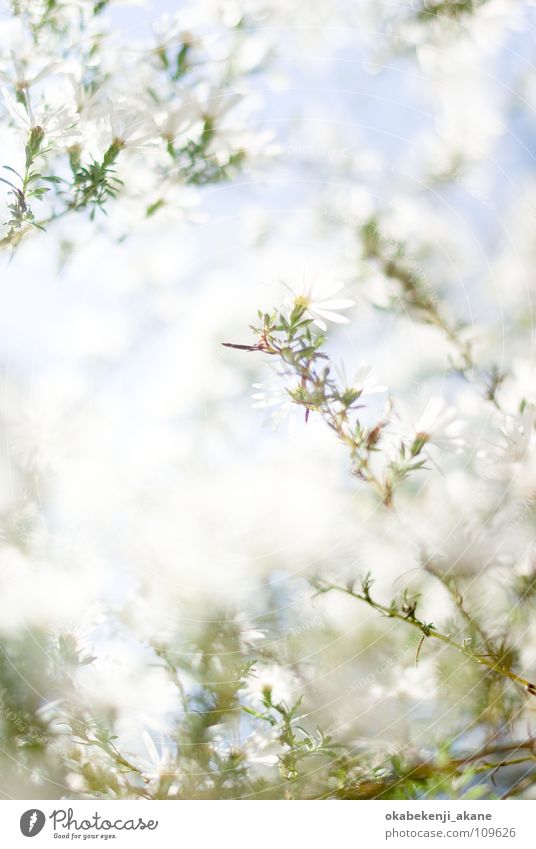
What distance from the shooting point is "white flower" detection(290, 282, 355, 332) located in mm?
536

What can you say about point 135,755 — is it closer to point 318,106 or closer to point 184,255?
point 184,255

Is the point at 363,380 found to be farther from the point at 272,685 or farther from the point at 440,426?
the point at 272,685

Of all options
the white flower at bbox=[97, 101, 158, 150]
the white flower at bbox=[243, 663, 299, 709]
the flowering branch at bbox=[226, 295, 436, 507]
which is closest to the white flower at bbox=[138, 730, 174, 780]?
the white flower at bbox=[243, 663, 299, 709]

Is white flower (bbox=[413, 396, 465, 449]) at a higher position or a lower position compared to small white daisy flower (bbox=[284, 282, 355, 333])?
lower

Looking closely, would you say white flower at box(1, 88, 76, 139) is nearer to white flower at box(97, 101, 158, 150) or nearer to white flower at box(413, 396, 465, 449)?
white flower at box(97, 101, 158, 150)

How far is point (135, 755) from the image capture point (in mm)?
538

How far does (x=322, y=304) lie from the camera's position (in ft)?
1.78

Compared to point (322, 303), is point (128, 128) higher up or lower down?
higher up

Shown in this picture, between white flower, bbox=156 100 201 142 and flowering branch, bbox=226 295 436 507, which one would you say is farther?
white flower, bbox=156 100 201 142

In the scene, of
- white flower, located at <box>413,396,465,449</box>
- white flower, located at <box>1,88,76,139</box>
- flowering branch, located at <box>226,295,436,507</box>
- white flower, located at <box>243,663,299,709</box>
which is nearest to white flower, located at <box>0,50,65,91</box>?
white flower, located at <box>1,88,76,139</box>

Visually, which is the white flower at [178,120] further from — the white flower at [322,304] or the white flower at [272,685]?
the white flower at [272,685]

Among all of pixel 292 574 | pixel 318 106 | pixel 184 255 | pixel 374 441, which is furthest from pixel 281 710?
pixel 318 106

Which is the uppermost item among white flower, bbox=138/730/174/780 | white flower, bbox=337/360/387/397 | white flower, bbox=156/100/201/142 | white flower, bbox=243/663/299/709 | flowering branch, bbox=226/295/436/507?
white flower, bbox=156/100/201/142

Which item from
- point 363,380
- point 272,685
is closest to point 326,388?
point 363,380
